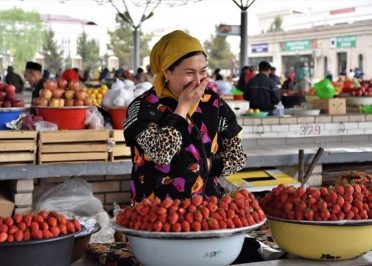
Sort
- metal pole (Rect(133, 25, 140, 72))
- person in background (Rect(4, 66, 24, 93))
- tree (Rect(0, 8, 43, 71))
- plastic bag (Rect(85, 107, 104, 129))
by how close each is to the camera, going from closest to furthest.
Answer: plastic bag (Rect(85, 107, 104, 129))
person in background (Rect(4, 66, 24, 93))
metal pole (Rect(133, 25, 140, 72))
tree (Rect(0, 8, 43, 71))

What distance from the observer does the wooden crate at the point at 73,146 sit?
17.5ft

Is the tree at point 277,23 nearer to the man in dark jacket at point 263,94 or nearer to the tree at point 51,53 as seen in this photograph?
the tree at point 51,53

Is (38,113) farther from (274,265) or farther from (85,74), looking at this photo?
(85,74)

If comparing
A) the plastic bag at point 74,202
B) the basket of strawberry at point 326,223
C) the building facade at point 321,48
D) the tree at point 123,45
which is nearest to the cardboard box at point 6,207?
the plastic bag at point 74,202

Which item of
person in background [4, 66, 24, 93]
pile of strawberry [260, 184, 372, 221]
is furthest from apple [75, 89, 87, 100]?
person in background [4, 66, 24, 93]

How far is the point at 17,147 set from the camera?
5.24 metres

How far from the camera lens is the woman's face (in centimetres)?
264

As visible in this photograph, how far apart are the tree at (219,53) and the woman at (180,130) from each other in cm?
5661

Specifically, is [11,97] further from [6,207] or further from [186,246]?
[186,246]

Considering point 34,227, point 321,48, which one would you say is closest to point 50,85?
point 34,227

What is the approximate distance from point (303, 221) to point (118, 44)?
2319 inches

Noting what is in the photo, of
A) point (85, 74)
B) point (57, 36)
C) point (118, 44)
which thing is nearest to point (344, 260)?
point (85, 74)

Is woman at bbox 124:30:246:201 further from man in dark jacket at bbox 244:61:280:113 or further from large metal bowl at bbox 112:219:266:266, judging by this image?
man in dark jacket at bbox 244:61:280:113

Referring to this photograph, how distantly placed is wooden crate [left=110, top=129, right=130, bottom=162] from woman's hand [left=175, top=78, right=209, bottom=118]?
2.99 meters
